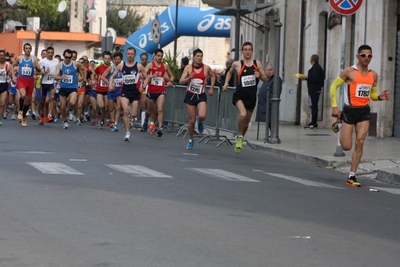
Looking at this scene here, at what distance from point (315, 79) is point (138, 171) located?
14.6 m

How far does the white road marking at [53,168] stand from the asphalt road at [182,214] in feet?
0.08

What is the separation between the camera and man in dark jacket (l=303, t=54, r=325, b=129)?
2655cm

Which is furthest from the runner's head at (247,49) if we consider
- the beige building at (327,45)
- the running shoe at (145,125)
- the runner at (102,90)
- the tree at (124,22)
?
the tree at (124,22)

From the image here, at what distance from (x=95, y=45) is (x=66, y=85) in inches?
2234

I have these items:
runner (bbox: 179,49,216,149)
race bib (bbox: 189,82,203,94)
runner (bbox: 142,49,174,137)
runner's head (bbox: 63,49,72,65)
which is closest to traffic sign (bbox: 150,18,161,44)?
runner's head (bbox: 63,49,72,65)

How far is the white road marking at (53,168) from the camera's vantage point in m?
12.1

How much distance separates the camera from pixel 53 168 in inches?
495

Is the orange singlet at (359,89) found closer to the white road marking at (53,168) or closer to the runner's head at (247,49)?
the white road marking at (53,168)

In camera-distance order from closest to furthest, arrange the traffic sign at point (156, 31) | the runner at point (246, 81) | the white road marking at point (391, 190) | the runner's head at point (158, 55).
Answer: the white road marking at point (391, 190) < the runner at point (246, 81) < the runner's head at point (158, 55) < the traffic sign at point (156, 31)

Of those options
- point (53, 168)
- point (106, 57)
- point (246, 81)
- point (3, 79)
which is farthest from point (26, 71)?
point (53, 168)

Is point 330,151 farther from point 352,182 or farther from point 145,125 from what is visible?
point 145,125

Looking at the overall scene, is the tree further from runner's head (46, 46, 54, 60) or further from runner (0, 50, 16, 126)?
runner (0, 50, 16, 126)

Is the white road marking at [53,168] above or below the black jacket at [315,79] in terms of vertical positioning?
below

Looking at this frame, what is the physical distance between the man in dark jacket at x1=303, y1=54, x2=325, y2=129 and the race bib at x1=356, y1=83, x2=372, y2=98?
12992 millimetres
